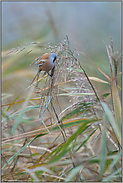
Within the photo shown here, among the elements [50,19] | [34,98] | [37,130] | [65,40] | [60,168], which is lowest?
[60,168]

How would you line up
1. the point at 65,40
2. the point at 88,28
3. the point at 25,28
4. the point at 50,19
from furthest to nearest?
1. the point at 88,28
2. the point at 25,28
3. the point at 50,19
4. the point at 65,40

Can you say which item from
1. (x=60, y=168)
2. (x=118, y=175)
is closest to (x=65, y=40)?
(x=118, y=175)

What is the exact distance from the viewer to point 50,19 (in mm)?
1149

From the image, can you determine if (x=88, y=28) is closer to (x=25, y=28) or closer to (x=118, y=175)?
(x=25, y=28)

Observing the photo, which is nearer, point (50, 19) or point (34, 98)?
point (34, 98)

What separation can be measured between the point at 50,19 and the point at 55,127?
895 mm

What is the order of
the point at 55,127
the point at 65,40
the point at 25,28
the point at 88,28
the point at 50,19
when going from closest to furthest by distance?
the point at 65,40 → the point at 55,127 → the point at 50,19 → the point at 25,28 → the point at 88,28

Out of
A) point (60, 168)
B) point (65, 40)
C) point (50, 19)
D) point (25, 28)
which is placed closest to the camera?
point (65, 40)

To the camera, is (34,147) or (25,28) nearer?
(34,147)

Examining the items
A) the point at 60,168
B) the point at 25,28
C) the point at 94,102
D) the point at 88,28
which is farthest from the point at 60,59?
the point at 88,28

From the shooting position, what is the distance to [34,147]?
70 centimetres

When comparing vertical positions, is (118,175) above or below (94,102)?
below

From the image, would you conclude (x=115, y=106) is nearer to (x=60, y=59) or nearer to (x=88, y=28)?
(x=60, y=59)

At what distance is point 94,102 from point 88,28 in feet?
3.91
